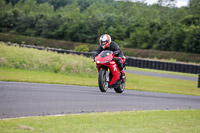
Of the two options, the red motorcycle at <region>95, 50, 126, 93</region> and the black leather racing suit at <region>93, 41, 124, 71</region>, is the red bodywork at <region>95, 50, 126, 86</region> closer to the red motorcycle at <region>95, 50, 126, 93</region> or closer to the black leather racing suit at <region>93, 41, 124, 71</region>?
the red motorcycle at <region>95, 50, 126, 93</region>

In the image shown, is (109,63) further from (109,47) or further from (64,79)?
(64,79)

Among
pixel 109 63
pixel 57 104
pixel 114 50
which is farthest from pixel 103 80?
pixel 57 104

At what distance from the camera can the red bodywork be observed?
1176 cm

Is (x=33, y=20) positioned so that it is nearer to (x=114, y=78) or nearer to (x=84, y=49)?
(x=84, y=49)

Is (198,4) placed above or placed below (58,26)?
above

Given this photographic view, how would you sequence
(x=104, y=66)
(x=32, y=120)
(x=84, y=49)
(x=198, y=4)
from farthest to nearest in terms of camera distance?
(x=198, y=4) < (x=84, y=49) < (x=104, y=66) < (x=32, y=120)

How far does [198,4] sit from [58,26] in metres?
43.0

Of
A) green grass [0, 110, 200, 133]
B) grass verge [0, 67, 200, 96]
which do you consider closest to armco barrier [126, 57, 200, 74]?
grass verge [0, 67, 200, 96]

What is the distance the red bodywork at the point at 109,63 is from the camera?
1176cm

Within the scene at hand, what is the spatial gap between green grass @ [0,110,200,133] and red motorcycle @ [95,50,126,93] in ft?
10.3

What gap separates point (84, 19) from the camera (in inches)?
3164

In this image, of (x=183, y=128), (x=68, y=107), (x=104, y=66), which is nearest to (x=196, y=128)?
(x=183, y=128)

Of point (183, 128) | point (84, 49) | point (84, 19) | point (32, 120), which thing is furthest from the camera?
point (84, 19)

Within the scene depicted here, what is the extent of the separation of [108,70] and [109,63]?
1.25 feet
